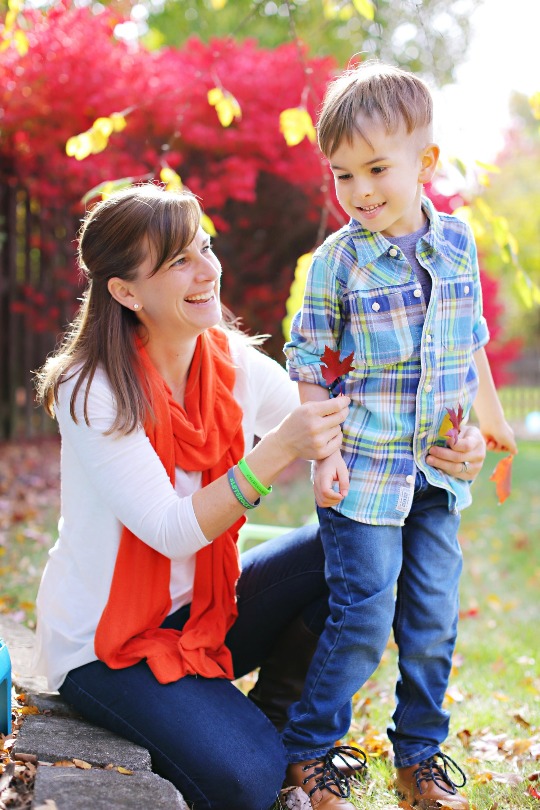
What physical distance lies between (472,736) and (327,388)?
1259mm

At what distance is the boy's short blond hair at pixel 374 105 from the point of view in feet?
6.39

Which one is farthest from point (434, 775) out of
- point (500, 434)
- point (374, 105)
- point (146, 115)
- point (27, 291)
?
point (27, 291)

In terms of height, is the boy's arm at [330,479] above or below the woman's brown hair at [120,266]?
below

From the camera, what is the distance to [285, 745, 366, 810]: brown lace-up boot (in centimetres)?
208

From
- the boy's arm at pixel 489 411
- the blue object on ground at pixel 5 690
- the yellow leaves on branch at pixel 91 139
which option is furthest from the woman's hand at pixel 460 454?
the yellow leaves on branch at pixel 91 139

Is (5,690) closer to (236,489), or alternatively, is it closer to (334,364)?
(236,489)

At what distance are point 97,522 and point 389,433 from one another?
0.74 metres

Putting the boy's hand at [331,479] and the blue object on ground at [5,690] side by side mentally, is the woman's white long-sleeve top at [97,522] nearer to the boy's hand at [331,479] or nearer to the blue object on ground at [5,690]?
the blue object on ground at [5,690]

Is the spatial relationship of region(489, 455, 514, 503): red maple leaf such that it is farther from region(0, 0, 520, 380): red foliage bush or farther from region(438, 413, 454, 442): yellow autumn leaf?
region(0, 0, 520, 380): red foliage bush

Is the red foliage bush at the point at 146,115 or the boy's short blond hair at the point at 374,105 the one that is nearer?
the boy's short blond hair at the point at 374,105

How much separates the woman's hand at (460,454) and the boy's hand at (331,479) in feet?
0.77

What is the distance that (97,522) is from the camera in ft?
7.37

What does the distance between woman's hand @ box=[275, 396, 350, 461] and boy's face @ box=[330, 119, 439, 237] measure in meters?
0.42

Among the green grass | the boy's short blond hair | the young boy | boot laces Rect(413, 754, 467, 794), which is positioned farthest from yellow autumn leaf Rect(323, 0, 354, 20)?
boot laces Rect(413, 754, 467, 794)
